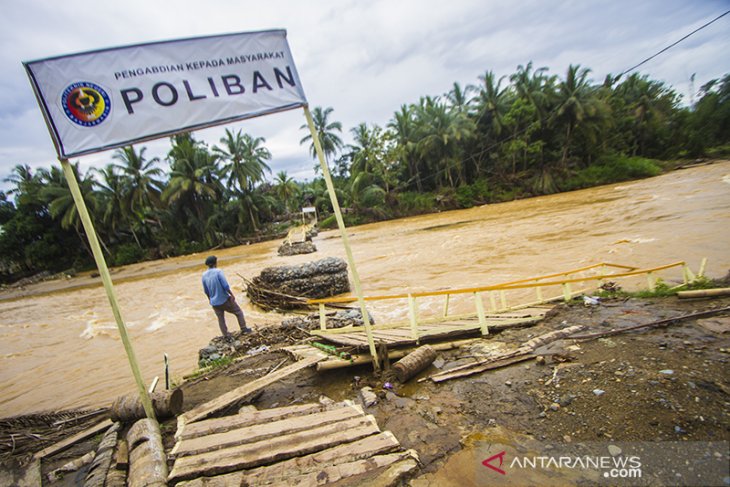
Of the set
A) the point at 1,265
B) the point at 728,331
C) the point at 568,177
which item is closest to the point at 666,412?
the point at 728,331

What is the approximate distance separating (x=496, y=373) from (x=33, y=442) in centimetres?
529

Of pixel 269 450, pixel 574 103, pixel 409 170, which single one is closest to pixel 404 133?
pixel 409 170

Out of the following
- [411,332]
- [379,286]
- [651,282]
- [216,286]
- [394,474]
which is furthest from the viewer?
[379,286]

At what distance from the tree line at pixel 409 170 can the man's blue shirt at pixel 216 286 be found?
31110mm

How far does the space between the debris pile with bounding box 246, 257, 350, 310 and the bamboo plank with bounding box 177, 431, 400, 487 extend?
281 inches

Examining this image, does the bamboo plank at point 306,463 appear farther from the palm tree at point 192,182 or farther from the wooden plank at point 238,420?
the palm tree at point 192,182

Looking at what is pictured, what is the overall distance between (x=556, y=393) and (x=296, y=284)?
25.9ft

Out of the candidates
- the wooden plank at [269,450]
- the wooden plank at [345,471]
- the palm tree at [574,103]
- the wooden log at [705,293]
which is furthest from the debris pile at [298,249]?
the palm tree at [574,103]

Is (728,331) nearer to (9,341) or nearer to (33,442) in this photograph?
(33,442)

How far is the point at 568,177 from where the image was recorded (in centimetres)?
3528

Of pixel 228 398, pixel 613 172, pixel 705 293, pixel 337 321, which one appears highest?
pixel 228 398

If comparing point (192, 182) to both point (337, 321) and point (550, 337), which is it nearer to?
point (337, 321)

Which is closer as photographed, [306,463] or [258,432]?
[306,463]

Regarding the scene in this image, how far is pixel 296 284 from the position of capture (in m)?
9.69
